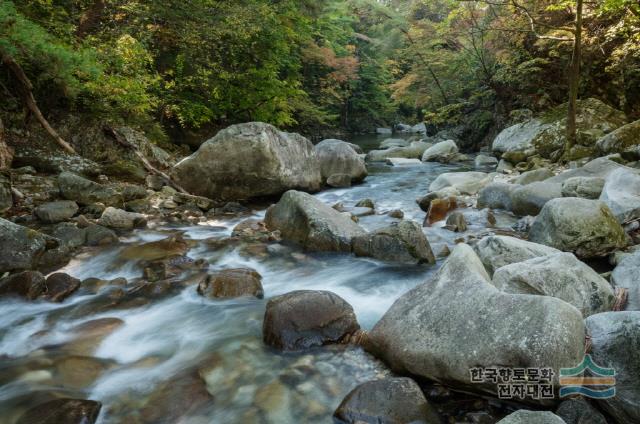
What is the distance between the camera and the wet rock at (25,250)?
491 cm

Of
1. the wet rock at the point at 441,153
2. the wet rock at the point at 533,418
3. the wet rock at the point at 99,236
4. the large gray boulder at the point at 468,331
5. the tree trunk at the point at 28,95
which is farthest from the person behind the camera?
the wet rock at the point at 441,153

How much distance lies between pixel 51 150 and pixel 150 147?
90.0 inches

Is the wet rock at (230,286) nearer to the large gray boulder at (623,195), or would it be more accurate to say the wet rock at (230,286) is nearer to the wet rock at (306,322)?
the wet rock at (306,322)

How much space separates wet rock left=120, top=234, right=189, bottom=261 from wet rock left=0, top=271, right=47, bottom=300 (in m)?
1.28

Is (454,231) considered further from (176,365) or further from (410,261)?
(176,365)

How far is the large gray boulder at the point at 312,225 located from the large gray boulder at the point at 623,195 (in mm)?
3630

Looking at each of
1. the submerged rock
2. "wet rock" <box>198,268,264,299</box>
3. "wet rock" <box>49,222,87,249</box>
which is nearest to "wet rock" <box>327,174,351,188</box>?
the submerged rock

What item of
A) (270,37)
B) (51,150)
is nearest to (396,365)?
(51,150)

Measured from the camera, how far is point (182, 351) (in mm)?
3828

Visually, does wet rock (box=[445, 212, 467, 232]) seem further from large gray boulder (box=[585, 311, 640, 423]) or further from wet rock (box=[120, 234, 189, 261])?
wet rock (box=[120, 234, 189, 261])

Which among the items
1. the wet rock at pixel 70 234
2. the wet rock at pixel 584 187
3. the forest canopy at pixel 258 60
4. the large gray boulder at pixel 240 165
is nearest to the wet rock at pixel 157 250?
the wet rock at pixel 70 234

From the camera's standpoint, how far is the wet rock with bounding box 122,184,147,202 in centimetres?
816

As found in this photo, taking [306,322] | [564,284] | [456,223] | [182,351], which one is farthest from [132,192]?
[564,284]

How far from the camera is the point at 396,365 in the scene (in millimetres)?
3178
